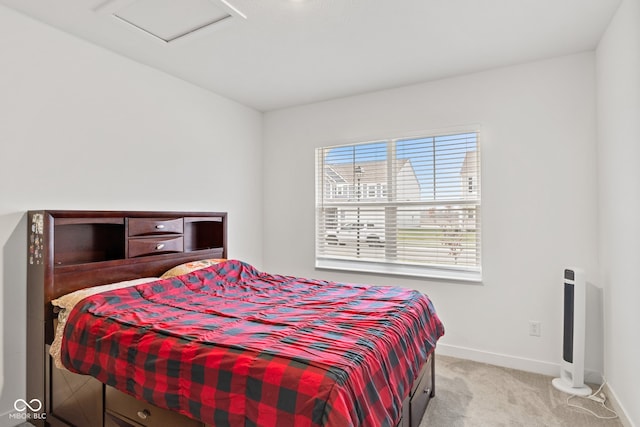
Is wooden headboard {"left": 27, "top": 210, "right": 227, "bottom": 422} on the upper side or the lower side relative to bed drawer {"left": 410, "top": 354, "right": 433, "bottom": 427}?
upper

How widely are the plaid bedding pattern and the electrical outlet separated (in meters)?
1.08

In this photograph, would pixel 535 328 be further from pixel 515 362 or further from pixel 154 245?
pixel 154 245

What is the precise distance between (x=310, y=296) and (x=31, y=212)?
1.82m

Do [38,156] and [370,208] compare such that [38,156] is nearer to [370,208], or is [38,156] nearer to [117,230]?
[117,230]

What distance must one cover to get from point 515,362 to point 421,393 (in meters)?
1.32

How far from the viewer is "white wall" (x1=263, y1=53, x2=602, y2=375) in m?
2.74

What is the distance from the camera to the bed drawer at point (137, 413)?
151 cm

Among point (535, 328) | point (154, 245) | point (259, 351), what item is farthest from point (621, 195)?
point (154, 245)

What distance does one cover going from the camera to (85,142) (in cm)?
255

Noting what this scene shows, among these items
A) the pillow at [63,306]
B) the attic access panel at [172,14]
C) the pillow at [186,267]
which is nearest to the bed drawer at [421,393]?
the pillow at [186,267]

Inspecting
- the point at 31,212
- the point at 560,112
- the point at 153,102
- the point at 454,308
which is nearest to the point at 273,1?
the point at 153,102

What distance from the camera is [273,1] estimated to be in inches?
81.8

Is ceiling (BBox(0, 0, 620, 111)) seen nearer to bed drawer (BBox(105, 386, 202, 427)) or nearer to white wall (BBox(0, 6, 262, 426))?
white wall (BBox(0, 6, 262, 426))

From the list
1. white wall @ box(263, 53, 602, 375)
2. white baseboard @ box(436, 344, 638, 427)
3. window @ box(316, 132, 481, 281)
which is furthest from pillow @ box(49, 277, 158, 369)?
white baseboard @ box(436, 344, 638, 427)
